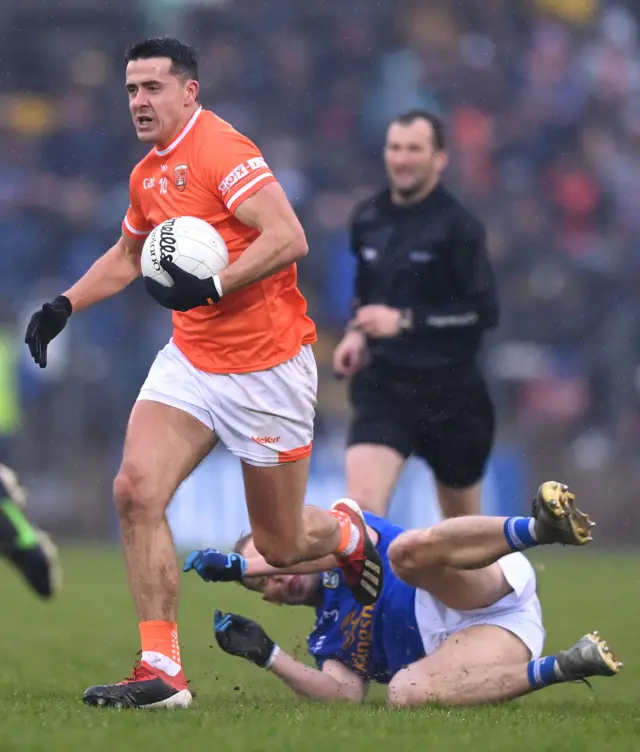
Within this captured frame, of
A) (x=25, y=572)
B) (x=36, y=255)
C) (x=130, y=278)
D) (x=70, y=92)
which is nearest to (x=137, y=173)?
(x=130, y=278)

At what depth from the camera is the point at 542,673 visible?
574cm

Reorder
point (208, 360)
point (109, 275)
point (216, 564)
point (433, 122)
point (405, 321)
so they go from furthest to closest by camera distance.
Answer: point (433, 122) < point (405, 321) < point (109, 275) < point (216, 564) < point (208, 360)

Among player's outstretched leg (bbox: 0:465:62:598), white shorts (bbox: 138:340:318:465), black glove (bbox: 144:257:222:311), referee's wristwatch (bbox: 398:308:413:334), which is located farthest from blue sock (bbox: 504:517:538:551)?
referee's wristwatch (bbox: 398:308:413:334)

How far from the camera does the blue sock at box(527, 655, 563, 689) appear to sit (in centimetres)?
570

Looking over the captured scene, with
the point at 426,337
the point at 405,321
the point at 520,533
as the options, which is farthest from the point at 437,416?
the point at 520,533

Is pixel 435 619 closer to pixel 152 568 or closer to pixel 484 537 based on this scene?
pixel 484 537

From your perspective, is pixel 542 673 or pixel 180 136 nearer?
pixel 542 673

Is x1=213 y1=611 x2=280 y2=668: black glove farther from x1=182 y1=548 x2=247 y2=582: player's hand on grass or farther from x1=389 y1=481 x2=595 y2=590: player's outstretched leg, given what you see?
x1=389 y1=481 x2=595 y2=590: player's outstretched leg

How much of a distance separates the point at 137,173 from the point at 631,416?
8803 millimetres

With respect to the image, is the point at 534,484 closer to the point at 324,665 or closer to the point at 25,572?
the point at 324,665

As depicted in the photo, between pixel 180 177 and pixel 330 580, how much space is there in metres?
1.82

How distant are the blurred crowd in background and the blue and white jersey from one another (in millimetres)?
7660

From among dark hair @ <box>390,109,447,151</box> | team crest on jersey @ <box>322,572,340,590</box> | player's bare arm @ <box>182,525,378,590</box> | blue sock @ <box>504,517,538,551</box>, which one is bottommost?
team crest on jersey @ <box>322,572,340,590</box>

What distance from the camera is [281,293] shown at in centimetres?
603
